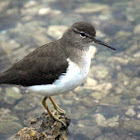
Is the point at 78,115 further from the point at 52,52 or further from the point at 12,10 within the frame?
the point at 12,10

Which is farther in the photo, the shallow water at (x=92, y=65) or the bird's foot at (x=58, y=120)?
the shallow water at (x=92, y=65)

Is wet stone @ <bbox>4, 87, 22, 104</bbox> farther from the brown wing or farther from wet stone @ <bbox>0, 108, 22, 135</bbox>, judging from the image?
the brown wing

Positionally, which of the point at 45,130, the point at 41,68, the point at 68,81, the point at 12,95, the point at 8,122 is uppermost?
the point at 41,68

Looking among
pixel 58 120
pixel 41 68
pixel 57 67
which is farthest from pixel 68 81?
pixel 58 120

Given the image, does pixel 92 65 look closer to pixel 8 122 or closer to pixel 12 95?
pixel 12 95

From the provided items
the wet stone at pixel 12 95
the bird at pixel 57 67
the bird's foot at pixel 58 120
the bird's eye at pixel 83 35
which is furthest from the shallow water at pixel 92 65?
the bird's eye at pixel 83 35

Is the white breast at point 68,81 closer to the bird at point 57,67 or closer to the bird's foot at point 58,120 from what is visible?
the bird at point 57,67

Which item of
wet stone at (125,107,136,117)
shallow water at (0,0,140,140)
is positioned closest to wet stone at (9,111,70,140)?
shallow water at (0,0,140,140)
